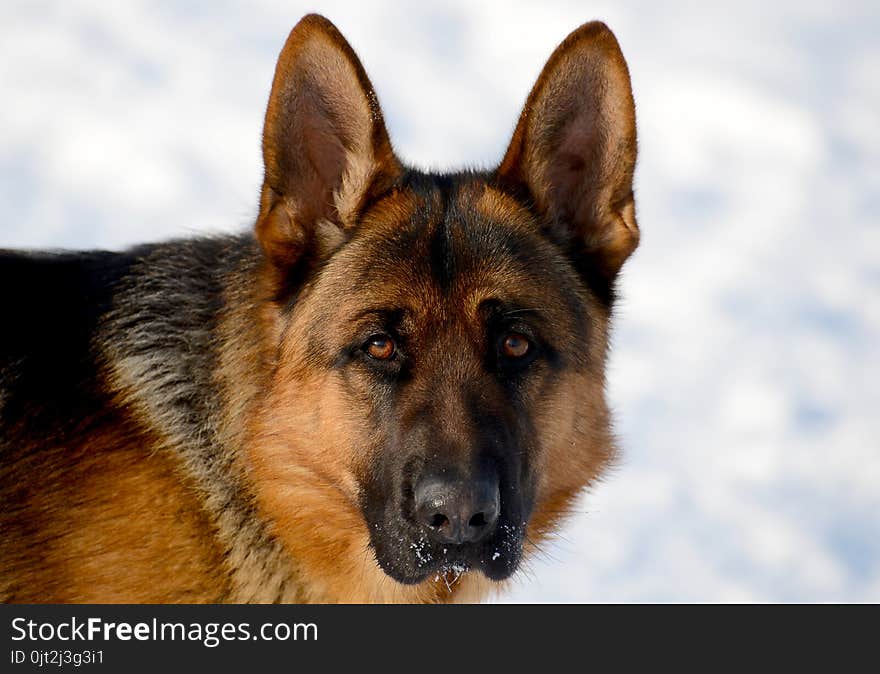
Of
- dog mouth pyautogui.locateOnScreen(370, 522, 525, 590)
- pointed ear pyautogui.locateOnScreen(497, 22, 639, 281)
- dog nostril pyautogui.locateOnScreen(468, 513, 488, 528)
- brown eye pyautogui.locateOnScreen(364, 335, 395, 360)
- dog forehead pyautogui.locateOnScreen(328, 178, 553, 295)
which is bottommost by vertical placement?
dog mouth pyautogui.locateOnScreen(370, 522, 525, 590)

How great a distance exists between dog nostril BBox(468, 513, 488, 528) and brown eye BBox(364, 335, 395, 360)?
906 mm

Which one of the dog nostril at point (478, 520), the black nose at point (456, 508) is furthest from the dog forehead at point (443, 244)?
the dog nostril at point (478, 520)

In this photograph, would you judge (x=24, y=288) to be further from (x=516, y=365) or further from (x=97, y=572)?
(x=516, y=365)

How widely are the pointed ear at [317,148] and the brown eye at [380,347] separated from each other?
2.01ft

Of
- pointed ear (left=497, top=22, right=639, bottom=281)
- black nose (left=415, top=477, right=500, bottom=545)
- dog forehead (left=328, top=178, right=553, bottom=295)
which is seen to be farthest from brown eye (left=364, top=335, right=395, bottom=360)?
pointed ear (left=497, top=22, right=639, bottom=281)

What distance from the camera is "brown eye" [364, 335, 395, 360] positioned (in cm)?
536

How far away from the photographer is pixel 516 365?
5477 millimetres

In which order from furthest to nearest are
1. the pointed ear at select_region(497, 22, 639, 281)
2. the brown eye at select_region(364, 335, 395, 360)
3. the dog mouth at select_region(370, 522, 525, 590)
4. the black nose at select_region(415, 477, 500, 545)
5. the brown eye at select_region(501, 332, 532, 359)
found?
the pointed ear at select_region(497, 22, 639, 281), the brown eye at select_region(501, 332, 532, 359), the brown eye at select_region(364, 335, 395, 360), the dog mouth at select_region(370, 522, 525, 590), the black nose at select_region(415, 477, 500, 545)

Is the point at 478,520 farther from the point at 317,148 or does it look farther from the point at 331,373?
the point at 317,148

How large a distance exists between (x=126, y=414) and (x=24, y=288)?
3.15 ft

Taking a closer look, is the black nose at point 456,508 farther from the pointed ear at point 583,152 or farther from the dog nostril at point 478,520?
the pointed ear at point 583,152

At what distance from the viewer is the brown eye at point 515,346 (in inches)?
215

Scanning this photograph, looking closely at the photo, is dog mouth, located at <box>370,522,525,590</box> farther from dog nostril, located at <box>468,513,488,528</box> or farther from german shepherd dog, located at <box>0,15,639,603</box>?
dog nostril, located at <box>468,513,488,528</box>
